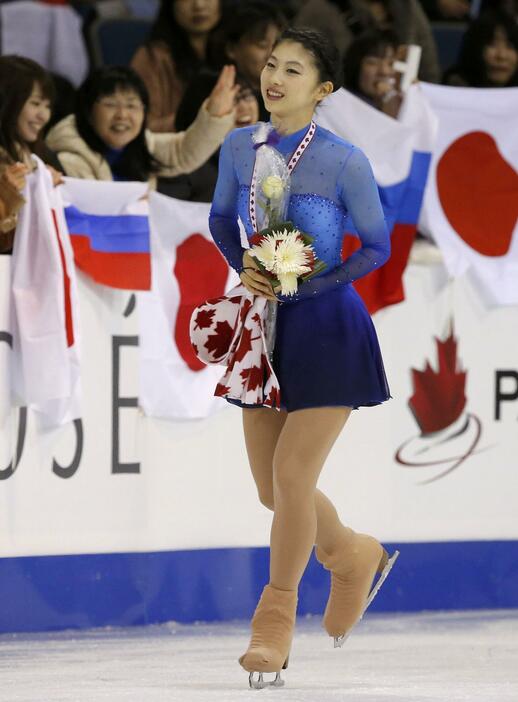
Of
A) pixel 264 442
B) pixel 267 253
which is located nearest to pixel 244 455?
pixel 264 442

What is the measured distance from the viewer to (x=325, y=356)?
4.07 metres

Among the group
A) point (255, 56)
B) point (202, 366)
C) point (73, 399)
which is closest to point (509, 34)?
point (255, 56)

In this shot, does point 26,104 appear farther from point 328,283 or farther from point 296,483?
point 296,483

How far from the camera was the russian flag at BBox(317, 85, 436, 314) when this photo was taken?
19.5 feet

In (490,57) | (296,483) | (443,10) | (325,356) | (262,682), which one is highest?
(443,10)

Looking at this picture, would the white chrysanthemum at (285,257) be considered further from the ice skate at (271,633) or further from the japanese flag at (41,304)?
the japanese flag at (41,304)

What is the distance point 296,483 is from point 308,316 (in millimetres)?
457

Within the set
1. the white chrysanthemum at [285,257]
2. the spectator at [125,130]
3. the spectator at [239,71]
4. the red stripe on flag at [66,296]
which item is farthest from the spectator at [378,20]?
the white chrysanthemum at [285,257]

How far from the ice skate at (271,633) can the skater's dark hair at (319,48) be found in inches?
55.8

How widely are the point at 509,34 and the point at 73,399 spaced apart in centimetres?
314


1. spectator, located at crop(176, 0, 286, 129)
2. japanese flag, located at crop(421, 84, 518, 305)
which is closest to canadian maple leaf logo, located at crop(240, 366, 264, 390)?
japanese flag, located at crop(421, 84, 518, 305)

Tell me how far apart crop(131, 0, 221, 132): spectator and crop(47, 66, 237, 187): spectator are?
2.12 feet

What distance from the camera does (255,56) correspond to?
6.78m

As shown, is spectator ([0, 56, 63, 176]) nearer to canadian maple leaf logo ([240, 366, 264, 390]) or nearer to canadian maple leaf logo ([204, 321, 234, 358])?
canadian maple leaf logo ([204, 321, 234, 358])
